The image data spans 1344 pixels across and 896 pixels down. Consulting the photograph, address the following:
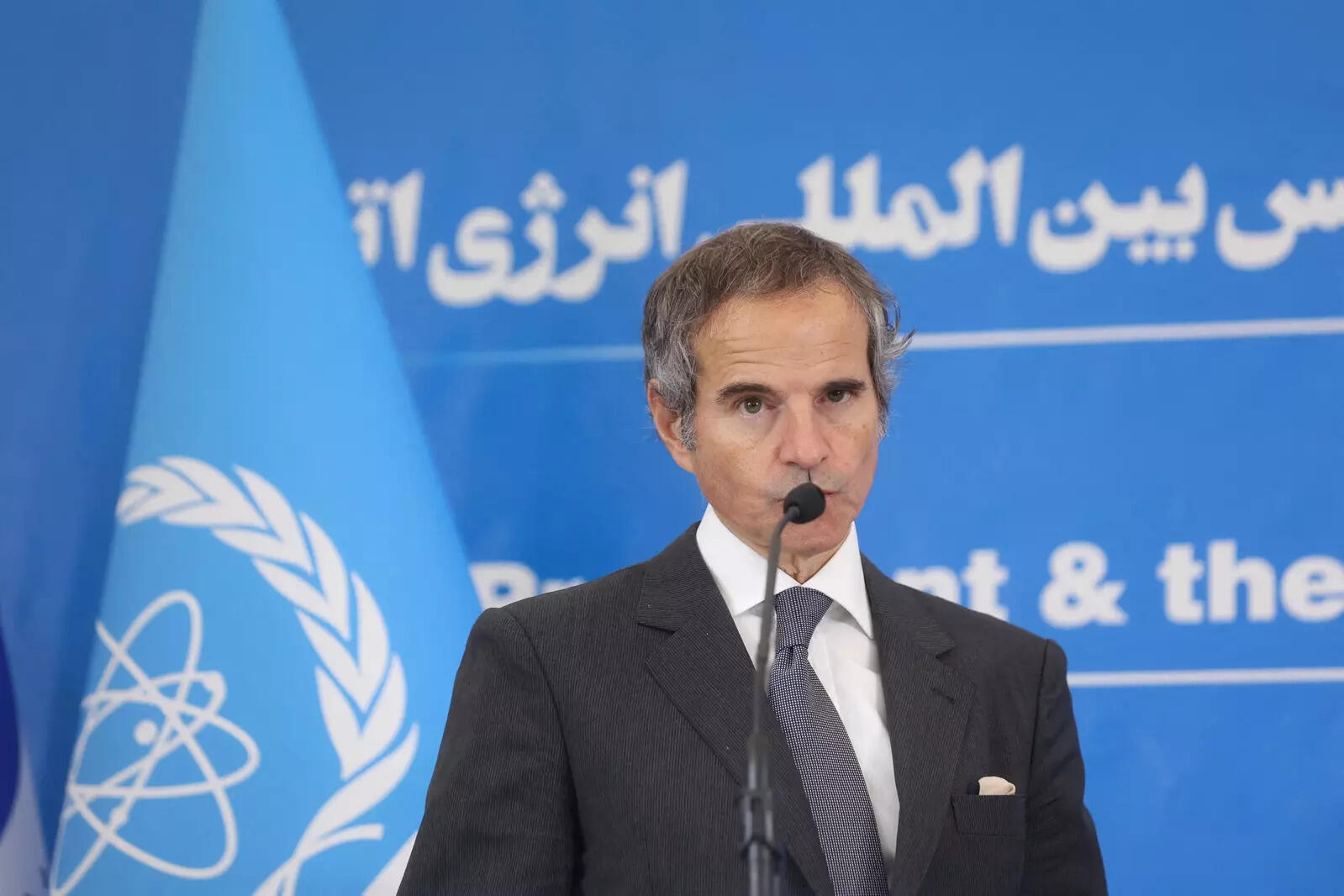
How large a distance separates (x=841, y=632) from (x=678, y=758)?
271 mm

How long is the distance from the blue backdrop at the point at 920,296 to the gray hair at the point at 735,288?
669mm

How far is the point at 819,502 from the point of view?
126cm

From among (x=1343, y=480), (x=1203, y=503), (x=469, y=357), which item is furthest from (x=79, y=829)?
(x=1343, y=480)

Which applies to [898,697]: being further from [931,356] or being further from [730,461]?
[931,356]

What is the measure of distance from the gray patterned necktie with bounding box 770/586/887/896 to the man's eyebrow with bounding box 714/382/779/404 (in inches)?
9.9

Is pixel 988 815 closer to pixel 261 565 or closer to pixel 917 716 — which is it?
pixel 917 716

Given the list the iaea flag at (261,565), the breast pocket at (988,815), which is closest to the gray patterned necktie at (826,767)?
the breast pocket at (988,815)

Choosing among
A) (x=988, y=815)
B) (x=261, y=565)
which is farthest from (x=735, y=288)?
(x=261, y=565)

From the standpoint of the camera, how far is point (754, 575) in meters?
1.60

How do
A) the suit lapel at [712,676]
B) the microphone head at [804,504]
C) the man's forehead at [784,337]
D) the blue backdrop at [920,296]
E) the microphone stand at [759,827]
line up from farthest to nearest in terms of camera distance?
the blue backdrop at [920,296] → the man's forehead at [784,337] → the suit lapel at [712,676] → the microphone head at [804,504] → the microphone stand at [759,827]

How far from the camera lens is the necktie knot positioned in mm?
1568

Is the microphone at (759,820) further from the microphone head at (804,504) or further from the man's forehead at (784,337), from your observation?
the man's forehead at (784,337)

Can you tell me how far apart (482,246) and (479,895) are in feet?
4.10

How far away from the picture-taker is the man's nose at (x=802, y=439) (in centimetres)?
151
